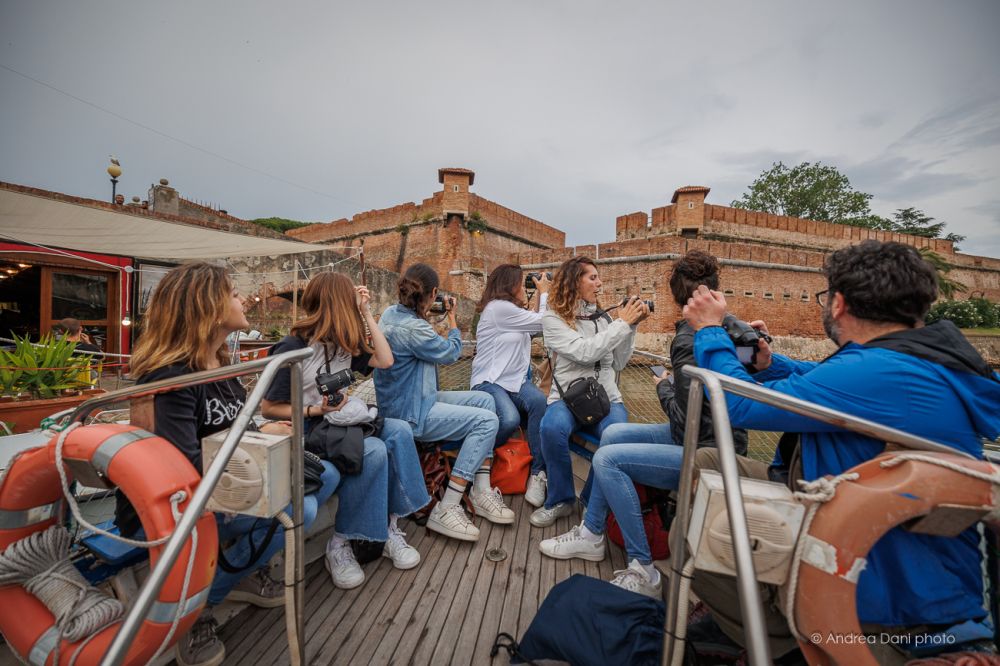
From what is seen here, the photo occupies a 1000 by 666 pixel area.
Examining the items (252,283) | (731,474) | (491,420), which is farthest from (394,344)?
(252,283)

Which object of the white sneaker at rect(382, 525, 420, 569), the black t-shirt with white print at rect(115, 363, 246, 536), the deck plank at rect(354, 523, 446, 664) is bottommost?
the deck plank at rect(354, 523, 446, 664)

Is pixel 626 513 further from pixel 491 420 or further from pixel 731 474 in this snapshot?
pixel 731 474

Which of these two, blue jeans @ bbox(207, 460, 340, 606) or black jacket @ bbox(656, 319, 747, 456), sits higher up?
black jacket @ bbox(656, 319, 747, 456)

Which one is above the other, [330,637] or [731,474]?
[731,474]

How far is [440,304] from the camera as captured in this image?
2660 millimetres

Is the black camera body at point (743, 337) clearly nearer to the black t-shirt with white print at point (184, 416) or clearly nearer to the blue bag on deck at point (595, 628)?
the blue bag on deck at point (595, 628)

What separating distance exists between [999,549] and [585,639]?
1.12m

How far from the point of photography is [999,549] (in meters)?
1.01

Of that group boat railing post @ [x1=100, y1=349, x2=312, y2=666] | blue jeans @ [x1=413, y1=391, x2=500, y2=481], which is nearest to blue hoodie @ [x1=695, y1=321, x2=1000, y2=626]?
boat railing post @ [x1=100, y1=349, x2=312, y2=666]

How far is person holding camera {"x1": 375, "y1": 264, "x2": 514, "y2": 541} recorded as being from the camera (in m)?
2.31

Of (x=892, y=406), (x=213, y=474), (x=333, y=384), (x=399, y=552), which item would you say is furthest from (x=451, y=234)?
(x=892, y=406)

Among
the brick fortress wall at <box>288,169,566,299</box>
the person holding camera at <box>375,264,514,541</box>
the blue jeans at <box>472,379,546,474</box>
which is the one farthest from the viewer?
the brick fortress wall at <box>288,169,566,299</box>

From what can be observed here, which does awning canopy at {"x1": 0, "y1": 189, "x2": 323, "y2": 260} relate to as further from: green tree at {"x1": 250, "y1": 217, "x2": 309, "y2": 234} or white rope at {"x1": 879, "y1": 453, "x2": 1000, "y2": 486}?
green tree at {"x1": 250, "y1": 217, "x2": 309, "y2": 234}

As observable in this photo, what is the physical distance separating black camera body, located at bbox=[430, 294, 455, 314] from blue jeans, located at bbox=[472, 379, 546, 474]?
63 centimetres
